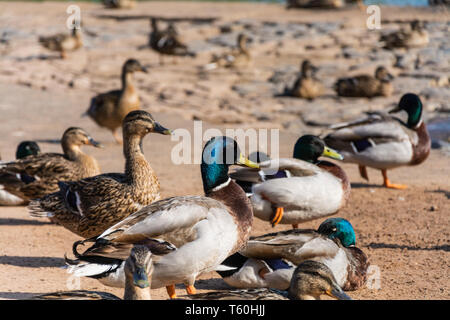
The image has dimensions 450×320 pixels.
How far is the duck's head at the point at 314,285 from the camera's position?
154 inches

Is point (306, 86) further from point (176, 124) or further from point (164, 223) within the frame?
point (164, 223)

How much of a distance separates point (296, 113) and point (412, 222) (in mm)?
5270

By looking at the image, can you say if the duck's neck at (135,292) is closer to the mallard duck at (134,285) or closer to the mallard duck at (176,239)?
the mallard duck at (134,285)

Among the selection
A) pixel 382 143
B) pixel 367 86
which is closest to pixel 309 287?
pixel 382 143

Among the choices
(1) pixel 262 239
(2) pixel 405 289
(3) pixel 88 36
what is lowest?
(2) pixel 405 289

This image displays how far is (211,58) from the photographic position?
16078 mm

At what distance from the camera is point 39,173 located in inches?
273

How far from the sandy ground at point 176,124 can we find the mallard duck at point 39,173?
23cm

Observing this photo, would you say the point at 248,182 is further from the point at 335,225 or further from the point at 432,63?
the point at 432,63

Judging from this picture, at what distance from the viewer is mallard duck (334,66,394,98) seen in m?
12.2

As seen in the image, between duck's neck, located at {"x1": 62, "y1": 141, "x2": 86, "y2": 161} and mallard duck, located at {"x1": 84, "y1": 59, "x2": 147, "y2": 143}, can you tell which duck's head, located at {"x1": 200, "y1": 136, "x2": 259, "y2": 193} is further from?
mallard duck, located at {"x1": 84, "y1": 59, "x2": 147, "y2": 143}

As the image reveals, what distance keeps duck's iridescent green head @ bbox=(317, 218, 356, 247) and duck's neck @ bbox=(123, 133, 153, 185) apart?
4.72 feet

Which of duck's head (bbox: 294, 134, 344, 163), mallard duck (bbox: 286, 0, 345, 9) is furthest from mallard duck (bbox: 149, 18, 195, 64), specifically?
duck's head (bbox: 294, 134, 344, 163)
